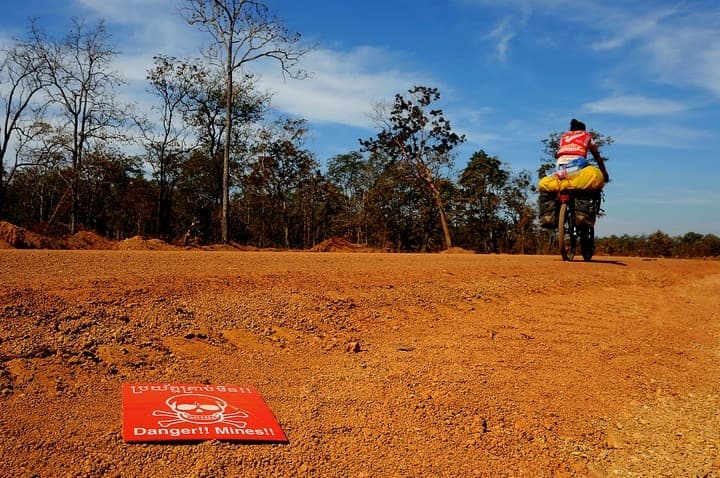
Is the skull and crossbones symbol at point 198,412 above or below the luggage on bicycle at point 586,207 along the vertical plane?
below

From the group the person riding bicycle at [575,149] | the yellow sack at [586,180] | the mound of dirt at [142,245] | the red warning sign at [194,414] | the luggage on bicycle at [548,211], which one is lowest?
the red warning sign at [194,414]

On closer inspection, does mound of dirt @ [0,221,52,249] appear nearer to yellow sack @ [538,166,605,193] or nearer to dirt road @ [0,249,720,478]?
dirt road @ [0,249,720,478]

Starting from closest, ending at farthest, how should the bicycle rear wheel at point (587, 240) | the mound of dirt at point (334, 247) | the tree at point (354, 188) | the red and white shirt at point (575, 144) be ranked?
the red and white shirt at point (575, 144)
the bicycle rear wheel at point (587, 240)
the mound of dirt at point (334, 247)
the tree at point (354, 188)

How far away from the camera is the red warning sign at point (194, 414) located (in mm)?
2688

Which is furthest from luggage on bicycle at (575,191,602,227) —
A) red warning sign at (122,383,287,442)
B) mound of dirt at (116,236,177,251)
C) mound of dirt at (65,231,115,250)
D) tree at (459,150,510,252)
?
tree at (459,150,510,252)

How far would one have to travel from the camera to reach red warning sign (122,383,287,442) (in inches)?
106

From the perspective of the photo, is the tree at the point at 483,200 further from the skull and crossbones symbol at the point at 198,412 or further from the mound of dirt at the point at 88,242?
the skull and crossbones symbol at the point at 198,412

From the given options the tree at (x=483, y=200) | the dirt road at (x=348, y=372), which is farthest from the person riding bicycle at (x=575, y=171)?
the tree at (x=483, y=200)

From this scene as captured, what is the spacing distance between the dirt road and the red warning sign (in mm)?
66

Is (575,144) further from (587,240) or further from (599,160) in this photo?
(587,240)

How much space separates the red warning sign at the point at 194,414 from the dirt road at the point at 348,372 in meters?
0.07

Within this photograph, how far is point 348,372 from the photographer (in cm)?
378

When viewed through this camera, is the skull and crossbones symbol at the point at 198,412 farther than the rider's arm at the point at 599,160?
No

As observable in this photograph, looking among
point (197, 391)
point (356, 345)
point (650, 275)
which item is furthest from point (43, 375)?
point (650, 275)
